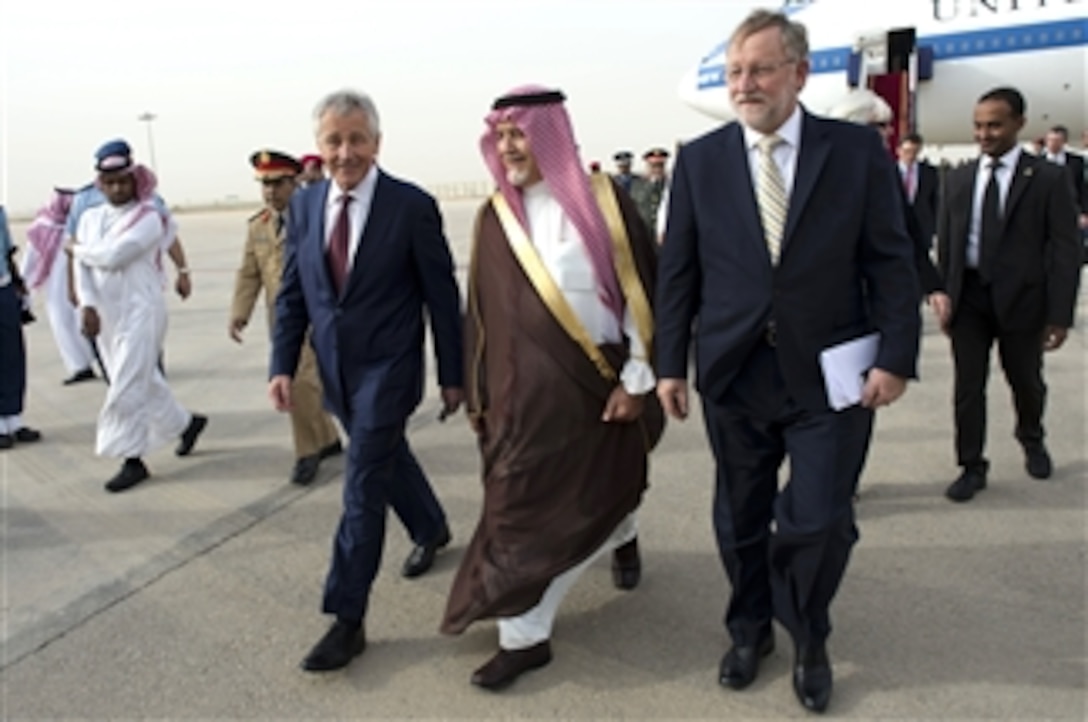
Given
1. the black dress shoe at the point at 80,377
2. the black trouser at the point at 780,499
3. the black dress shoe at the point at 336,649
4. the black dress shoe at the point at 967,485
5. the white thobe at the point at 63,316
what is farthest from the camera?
the white thobe at the point at 63,316

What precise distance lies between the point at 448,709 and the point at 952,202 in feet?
10.8

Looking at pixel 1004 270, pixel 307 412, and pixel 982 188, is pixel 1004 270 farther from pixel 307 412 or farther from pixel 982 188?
pixel 307 412

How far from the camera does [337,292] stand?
9.93 ft

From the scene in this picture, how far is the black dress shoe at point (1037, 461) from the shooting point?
4.31m

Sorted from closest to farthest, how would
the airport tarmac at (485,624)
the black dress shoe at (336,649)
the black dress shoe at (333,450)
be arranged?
the airport tarmac at (485,624) < the black dress shoe at (336,649) < the black dress shoe at (333,450)

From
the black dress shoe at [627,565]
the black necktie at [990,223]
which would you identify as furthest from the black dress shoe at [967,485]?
the black dress shoe at [627,565]

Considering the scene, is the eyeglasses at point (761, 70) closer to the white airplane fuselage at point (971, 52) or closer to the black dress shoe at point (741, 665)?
the black dress shoe at point (741, 665)

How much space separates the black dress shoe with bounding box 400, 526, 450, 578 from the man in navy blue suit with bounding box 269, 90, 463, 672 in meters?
0.58

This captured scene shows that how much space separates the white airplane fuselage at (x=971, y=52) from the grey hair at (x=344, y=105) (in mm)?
11692

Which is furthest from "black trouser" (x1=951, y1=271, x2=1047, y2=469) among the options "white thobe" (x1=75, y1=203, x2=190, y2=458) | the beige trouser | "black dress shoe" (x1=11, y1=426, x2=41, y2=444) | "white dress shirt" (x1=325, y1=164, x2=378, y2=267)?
"black dress shoe" (x1=11, y1=426, x2=41, y2=444)

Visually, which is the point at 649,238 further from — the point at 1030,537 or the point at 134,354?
the point at 134,354

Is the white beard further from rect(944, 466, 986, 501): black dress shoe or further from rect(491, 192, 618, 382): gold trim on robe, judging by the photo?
rect(944, 466, 986, 501): black dress shoe

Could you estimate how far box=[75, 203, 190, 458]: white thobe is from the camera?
4.79m

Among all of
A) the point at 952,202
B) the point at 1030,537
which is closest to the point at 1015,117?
the point at 952,202
